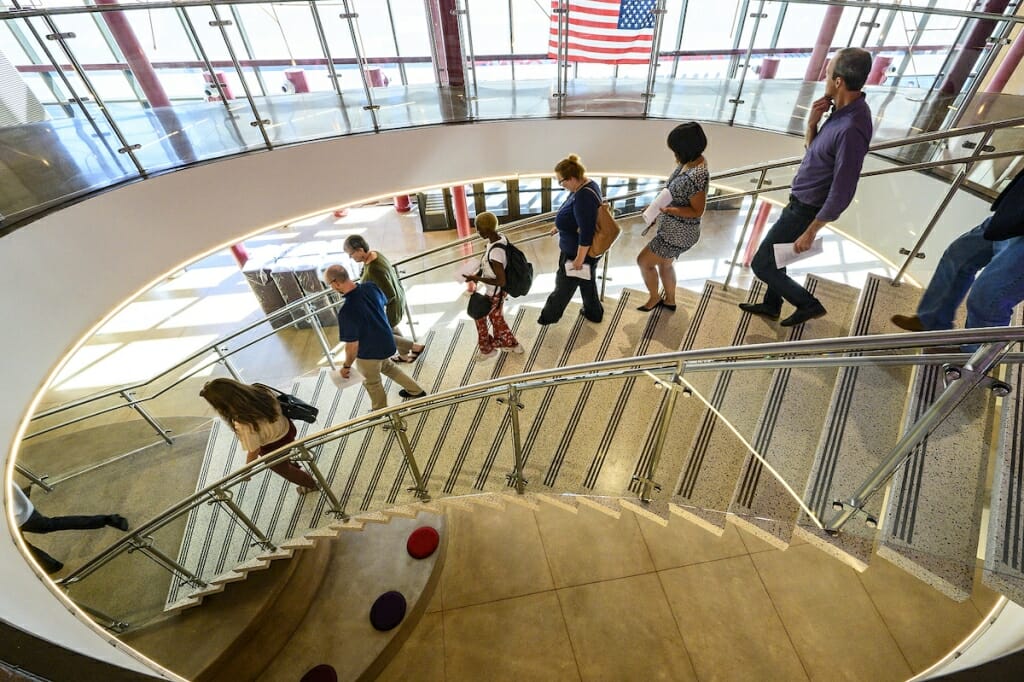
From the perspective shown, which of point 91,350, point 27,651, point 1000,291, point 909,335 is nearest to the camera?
point 27,651

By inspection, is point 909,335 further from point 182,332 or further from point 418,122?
point 182,332

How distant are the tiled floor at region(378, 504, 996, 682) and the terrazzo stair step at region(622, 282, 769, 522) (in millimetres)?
2401

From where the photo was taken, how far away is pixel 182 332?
9.40 metres

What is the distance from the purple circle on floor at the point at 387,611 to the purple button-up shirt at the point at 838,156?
4834 mm

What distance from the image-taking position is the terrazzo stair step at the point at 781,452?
8.21ft

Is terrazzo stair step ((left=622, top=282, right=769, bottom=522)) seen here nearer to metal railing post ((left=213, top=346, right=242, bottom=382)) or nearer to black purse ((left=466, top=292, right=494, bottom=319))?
black purse ((left=466, top=292, right=494, bottom=319))

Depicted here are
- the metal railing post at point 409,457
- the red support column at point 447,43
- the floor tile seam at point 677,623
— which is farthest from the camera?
the red support column at point 447,43

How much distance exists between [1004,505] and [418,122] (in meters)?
5.97

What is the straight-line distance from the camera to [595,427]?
11.1 feet

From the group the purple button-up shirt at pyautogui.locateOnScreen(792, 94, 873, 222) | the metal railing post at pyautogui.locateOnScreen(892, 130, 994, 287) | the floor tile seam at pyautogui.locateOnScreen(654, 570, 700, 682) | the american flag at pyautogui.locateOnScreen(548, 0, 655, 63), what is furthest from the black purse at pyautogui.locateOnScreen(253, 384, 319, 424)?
the american flag at pyautogui.locateOnScreen(548, 0, 655, 63)

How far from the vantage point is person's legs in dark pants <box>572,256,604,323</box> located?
365 cm

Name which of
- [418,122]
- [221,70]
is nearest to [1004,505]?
[418,122]

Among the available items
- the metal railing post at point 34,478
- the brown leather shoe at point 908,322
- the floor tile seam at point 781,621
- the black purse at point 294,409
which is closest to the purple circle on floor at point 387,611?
the black purse at point 294,409

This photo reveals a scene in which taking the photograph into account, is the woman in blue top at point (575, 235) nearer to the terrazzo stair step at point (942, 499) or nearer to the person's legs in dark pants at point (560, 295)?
the person's legs in dark pants at point (560, 295)
